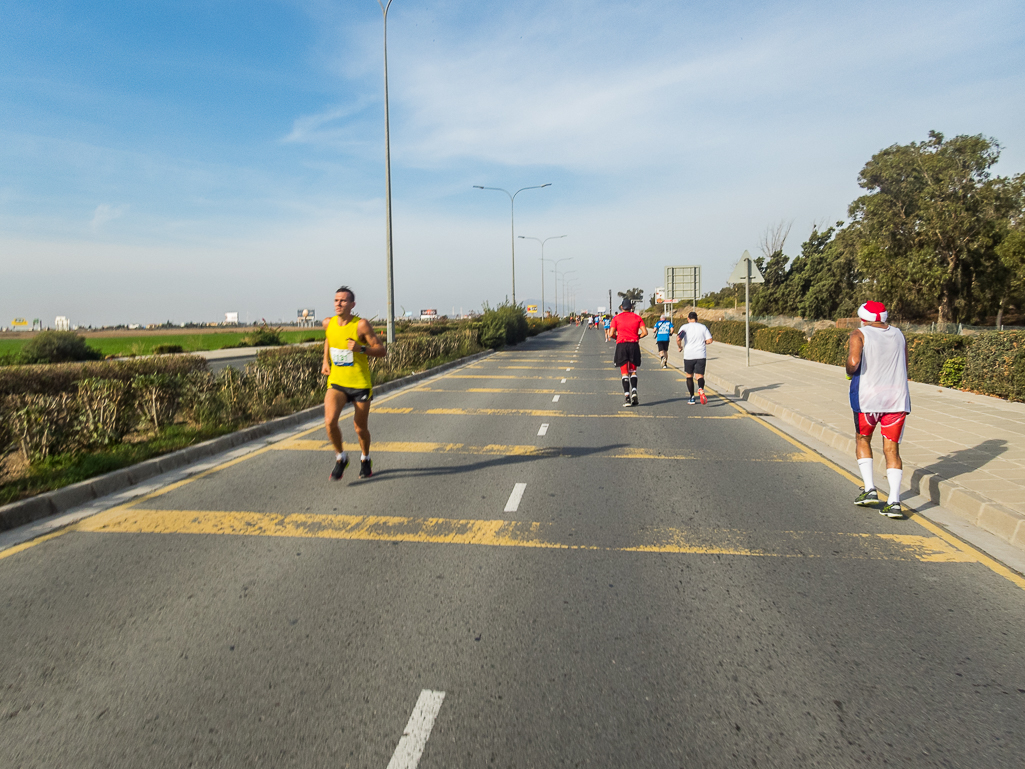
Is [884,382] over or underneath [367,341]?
underneath

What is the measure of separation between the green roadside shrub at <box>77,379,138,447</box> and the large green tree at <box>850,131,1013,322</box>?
49.1 meters

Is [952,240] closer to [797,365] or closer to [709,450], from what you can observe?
[797,365]

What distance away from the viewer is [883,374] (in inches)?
249

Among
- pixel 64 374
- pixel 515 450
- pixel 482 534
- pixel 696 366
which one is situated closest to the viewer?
pixel 482 534

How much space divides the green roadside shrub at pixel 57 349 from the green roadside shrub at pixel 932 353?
3077 centimetres

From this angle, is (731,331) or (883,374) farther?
(731,331)

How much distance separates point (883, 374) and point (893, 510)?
1180 mm

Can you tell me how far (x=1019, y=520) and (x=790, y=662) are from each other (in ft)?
10.4

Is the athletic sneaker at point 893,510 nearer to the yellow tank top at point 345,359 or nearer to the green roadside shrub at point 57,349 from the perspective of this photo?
the yellow tank top at point 345,359

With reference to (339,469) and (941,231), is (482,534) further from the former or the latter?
(941,231)

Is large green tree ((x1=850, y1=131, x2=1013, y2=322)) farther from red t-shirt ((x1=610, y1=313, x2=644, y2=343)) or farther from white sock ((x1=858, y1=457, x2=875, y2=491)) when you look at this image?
white sock ((x1=858, y1=457, x2=875, y2=491))

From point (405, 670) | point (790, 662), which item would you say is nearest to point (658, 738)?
point (790, 662)

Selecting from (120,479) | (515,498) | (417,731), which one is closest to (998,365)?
(515,498)

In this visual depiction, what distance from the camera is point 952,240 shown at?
47.5m
